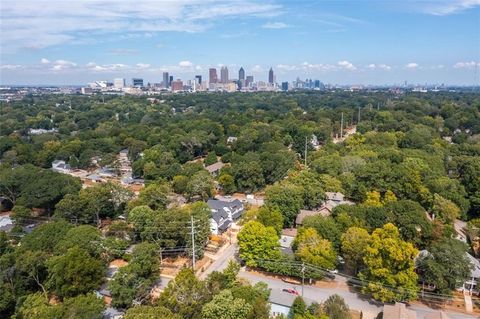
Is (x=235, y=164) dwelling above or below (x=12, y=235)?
above

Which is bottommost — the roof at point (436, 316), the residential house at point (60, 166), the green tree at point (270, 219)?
the roof at point (436, 316)

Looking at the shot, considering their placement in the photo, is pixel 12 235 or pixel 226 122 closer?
pixel 12 235

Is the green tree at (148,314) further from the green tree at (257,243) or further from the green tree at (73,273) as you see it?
the green tree at (257,243)

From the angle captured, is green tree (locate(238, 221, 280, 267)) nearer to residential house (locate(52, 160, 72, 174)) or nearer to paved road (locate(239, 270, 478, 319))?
paved road (locate(239, 270, 478, 319))

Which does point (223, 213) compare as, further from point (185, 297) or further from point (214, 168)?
point (214, 168)

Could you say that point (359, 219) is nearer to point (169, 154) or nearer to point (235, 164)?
point (235, 164)

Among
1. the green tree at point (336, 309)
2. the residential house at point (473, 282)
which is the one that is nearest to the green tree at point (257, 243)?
the green tree at point (336, 309)

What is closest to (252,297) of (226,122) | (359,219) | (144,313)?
(144,313)
